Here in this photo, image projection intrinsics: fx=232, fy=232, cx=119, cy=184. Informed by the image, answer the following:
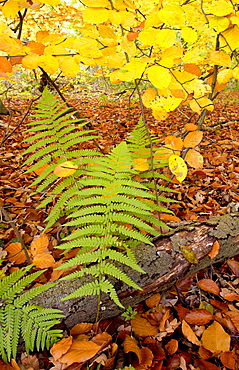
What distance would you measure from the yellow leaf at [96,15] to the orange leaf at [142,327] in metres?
1.93

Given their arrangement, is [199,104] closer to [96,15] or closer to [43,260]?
[96,15]

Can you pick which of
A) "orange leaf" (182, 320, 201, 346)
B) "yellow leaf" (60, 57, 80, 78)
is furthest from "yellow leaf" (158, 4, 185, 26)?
"orange leaf" (182, 320, 201, 346)

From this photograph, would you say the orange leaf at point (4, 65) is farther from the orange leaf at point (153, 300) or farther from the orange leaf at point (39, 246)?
the orange leaf at point (153, 300)

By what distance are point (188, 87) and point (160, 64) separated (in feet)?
1.67

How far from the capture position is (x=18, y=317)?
137 cm

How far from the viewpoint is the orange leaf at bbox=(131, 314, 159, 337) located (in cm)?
150

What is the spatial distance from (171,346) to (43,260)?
118cm

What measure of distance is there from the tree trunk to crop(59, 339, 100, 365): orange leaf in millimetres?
147

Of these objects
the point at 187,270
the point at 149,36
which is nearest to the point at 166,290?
the point at 187,270

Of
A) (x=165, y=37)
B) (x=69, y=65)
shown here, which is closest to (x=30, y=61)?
(x=69, y=65)

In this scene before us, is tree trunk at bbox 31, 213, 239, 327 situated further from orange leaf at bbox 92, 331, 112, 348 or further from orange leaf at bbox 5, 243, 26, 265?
orange leaf at bbox 5, 243, 26, 265

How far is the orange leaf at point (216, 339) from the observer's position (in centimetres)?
141

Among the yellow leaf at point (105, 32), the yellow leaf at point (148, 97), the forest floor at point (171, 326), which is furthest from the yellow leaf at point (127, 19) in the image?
the forest floor at point (171, 326)

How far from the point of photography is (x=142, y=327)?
1.53 meters
